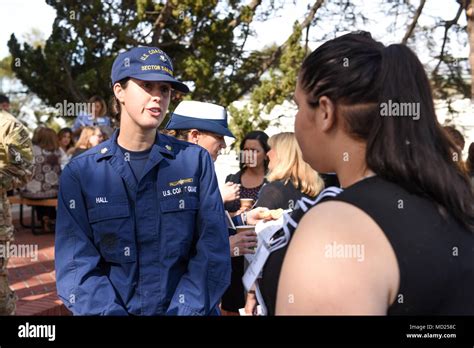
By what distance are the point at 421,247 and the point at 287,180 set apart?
2.57 meters

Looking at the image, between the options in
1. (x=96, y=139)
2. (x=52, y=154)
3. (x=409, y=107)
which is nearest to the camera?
(x=409, y=107)

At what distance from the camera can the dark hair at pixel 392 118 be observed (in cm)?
111

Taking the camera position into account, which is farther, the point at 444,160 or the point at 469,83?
the point at 469,83

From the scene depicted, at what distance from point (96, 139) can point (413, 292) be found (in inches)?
236

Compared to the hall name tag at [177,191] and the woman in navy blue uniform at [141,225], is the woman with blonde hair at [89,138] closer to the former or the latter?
the woman in navy blue uniform at [141,225]

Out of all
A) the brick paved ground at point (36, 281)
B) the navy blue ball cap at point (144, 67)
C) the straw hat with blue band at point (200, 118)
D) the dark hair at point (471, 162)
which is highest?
the navy blue ball cap at point (144, 67)

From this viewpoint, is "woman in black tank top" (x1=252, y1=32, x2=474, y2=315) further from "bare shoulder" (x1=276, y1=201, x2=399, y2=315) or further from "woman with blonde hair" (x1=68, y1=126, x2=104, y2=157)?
"woman with blonde hair" (x1=68, y1=126, x2=104, y2=157)

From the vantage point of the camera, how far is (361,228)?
40.0 inches

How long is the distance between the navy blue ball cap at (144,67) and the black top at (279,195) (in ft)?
4.70

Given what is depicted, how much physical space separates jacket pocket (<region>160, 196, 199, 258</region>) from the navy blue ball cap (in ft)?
1.69

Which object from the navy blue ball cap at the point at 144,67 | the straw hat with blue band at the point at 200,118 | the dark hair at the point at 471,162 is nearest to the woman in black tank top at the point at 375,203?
the navy blue ball cap at the point at 144,67

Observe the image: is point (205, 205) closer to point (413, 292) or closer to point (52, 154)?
point (413, 292)

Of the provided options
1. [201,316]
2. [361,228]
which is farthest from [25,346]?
[361,228]

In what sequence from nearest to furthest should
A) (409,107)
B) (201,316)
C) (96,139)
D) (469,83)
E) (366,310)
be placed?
(366,310) → (409,107) → (201,316) → (96,139) → (469,83)
